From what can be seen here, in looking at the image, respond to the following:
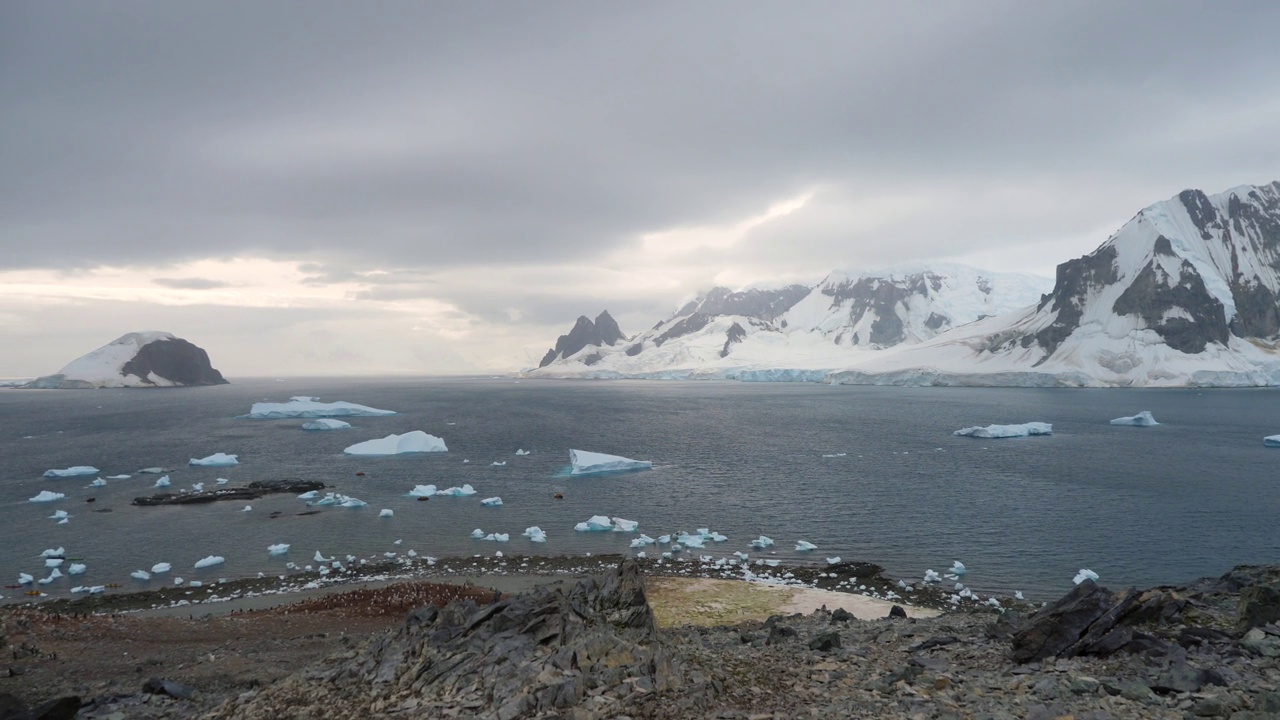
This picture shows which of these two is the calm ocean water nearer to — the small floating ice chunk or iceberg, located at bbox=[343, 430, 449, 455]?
the small floating ice chunk

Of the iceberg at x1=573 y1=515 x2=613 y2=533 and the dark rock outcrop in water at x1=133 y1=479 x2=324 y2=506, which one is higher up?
the dark rock outcrop in water at x1=133 y1=479 x2=324 y2=506

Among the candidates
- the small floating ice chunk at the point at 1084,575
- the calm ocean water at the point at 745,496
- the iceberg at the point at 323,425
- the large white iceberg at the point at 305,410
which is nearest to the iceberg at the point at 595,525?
Result: the calm ocean water at the point at 745,496

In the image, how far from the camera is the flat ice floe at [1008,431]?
320 ft

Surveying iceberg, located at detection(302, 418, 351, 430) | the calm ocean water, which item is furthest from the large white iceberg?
iceberg, located at detection(302, 418, 351, 430)

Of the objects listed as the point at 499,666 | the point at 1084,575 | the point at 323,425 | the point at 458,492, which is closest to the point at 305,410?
the point at 323,425

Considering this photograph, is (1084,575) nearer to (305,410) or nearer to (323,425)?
(323,425)

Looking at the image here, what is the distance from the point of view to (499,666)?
14359 millimetres

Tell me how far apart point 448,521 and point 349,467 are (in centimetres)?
3124

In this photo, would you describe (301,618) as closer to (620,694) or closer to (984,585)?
(620,694)

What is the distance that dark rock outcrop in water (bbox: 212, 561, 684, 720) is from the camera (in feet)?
43.8

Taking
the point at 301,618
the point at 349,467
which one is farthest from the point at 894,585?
the point at 349,467

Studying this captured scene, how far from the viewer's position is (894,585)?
35562 mm

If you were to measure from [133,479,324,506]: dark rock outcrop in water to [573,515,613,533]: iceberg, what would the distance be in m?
29.3

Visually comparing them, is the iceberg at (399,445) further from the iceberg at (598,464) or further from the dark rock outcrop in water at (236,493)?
the iceberg at (598,464)
